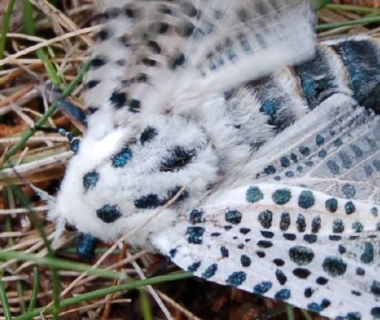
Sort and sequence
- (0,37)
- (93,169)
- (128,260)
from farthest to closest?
(0,37) < (128,260) < (93,169)

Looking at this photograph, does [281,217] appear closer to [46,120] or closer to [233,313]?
[233,313]

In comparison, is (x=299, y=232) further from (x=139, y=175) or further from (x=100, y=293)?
(x=100, y=293)

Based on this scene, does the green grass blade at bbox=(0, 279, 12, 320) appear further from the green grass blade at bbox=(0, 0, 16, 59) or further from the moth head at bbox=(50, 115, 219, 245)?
the green grass blade at bbox=(0, 0, 16, 59)

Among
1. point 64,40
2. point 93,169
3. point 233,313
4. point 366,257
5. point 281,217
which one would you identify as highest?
point 64,40

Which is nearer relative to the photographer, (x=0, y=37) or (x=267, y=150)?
(x=267, y=150)

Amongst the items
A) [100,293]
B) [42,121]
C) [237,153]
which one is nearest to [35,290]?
[100,293]

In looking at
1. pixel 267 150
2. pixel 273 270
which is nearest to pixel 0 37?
pixel 267 150

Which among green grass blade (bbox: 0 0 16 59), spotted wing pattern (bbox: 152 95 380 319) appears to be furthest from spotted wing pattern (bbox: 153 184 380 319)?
green grass blade (bbox: 0 0 16 59)

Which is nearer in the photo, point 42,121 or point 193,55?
point 193,55
